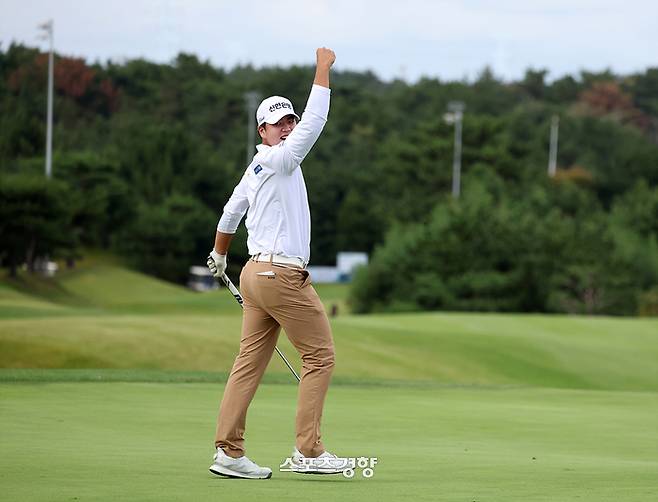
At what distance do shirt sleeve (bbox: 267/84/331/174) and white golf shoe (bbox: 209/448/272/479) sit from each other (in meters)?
1.77

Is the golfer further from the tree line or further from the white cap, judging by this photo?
the tree line

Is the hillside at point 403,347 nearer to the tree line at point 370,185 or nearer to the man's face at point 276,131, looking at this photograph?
the man's face at point 276,131

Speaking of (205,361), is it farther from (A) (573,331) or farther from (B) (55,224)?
(B) (55,224)

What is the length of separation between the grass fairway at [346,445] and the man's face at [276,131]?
2.05m

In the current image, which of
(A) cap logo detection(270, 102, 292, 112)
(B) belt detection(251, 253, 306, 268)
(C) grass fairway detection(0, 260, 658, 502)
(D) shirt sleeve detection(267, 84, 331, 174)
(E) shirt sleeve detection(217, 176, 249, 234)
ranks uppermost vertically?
(A) cap logo detection(270, 102, 292, 112)

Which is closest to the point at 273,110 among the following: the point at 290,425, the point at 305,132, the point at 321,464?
the point at 305,132

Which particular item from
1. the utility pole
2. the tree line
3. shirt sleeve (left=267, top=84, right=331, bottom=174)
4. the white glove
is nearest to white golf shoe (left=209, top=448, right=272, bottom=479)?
the white glove

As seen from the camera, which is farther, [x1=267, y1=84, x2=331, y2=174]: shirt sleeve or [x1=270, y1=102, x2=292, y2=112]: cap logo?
[x1=270, y1=102, x2=292, y2=112]: cap logo

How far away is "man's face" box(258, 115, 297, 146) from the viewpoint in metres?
7.95

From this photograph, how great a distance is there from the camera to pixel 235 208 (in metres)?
8.16

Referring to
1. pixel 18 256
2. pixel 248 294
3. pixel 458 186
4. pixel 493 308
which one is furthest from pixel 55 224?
pixel 248 294

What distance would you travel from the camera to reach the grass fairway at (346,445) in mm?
7035

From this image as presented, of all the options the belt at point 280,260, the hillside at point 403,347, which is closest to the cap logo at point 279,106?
the belt at point 280,260

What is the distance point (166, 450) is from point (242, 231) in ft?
253
